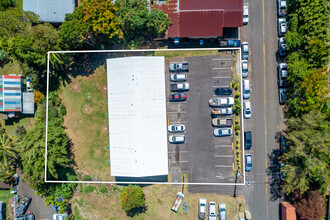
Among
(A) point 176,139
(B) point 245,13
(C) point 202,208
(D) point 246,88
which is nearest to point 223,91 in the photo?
(D) point 246,88

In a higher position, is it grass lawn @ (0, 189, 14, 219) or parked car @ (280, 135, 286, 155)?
parked car @ (280, 135, 286, 155)

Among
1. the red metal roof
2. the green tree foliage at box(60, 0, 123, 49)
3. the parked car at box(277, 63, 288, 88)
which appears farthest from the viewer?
the parked car at box(277, 63, 288, 88)

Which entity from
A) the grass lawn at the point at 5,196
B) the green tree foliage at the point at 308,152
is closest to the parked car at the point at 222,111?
the green tree foliage at the point at 308,152

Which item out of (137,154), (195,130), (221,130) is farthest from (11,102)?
(221,130)

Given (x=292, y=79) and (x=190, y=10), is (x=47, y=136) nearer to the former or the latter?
(x=190, y=10)

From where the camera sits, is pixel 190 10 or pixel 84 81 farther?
pixel 84 81

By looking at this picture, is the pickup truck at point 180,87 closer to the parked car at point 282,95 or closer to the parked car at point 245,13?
the parked car at point 245,13

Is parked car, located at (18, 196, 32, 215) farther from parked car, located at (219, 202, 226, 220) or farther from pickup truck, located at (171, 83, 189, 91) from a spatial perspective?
parked car, located at (219, 202, 226, 220)

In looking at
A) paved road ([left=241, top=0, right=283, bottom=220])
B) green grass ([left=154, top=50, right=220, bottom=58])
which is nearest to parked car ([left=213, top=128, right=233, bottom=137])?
paved road ([left=241, top=0, right=283, bottom=220])
